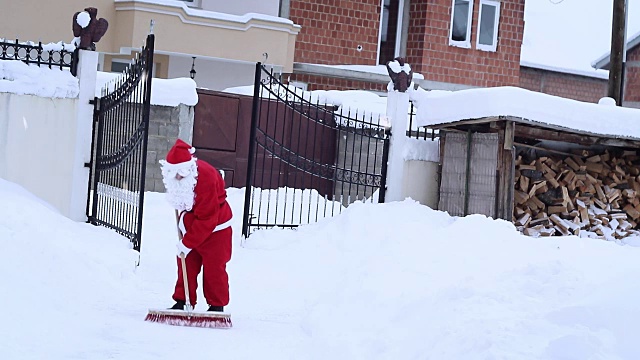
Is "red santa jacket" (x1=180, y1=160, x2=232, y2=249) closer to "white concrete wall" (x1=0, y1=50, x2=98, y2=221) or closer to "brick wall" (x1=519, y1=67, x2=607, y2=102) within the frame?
"white concrete wall" (x1=0, y1=50, x2=98, y2=221)

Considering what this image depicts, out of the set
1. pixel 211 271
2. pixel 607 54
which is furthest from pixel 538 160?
pixel 607 54

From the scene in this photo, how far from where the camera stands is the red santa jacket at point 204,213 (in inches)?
328

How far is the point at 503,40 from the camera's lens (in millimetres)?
26859

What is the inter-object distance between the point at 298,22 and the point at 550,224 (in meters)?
10.8

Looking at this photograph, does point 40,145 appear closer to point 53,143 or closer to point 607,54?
point 53,143

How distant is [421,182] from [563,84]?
21.7m

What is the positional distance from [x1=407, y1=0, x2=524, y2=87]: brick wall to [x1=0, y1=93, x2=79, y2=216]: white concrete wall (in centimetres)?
1463

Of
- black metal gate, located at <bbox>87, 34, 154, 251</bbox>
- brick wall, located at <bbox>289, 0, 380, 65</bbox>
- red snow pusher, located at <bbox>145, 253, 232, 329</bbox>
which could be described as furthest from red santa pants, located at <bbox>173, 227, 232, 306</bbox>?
brick wall, located at <bbox>289, 0, 380, 65</bbox>

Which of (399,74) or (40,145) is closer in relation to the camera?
(40,145)

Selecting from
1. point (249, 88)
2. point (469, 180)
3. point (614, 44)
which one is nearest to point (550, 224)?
point (469, 180)

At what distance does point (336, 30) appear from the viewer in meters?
24.8

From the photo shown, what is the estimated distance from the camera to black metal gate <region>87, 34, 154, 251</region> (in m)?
10.4

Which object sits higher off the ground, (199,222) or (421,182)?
(421,182)

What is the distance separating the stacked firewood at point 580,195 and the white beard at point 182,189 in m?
7.29
